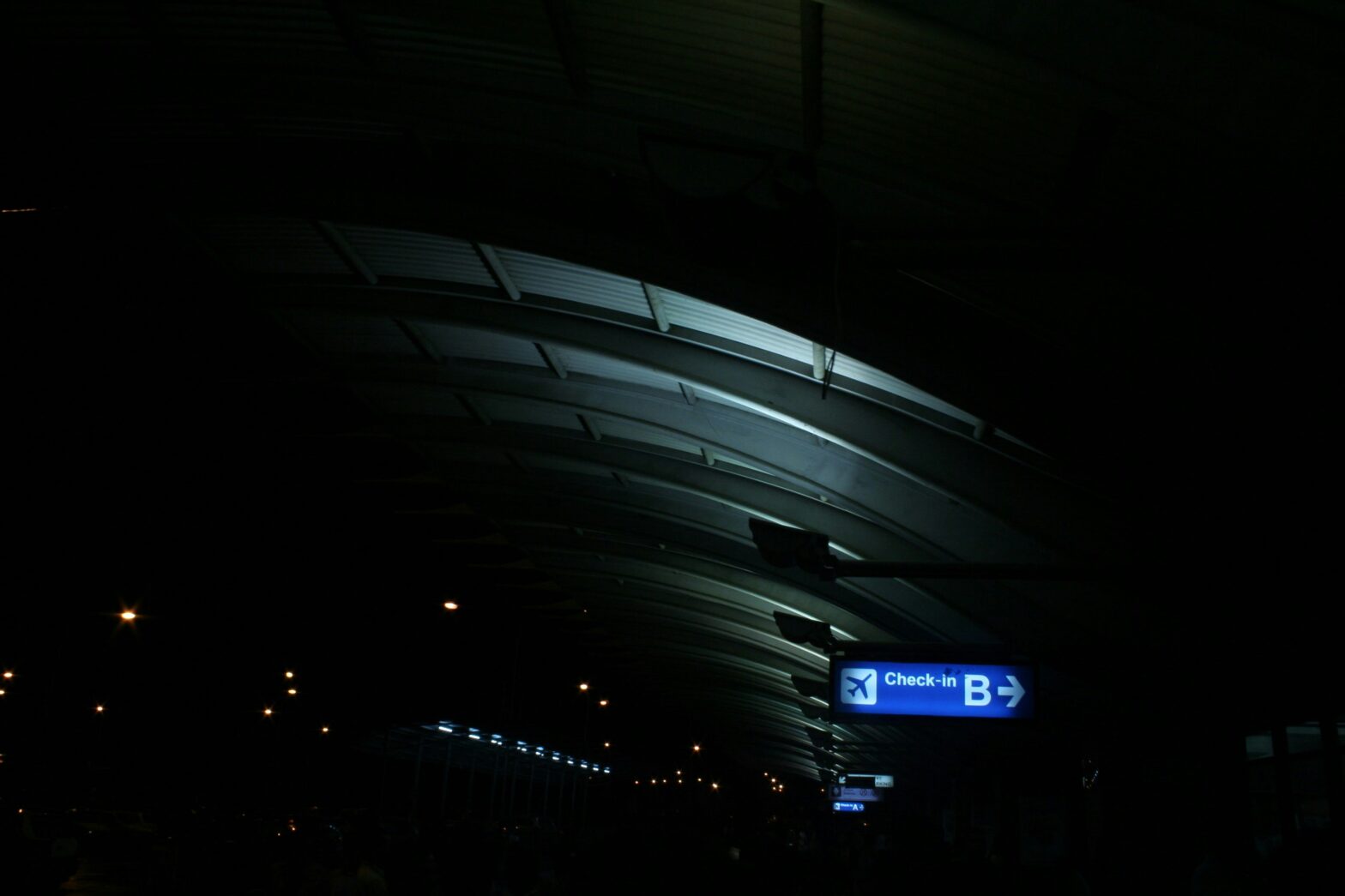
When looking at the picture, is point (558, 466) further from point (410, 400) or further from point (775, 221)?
point (775, 221)

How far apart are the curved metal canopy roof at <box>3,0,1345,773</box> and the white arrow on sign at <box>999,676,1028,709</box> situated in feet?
6.45

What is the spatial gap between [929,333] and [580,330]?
5.54m

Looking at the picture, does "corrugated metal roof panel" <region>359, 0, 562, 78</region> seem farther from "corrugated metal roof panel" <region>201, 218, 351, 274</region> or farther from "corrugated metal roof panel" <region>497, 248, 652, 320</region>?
"corrugated metal roof panel" <region>201, 218, 351, 274</region>

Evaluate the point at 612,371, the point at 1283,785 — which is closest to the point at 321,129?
the point at 612,371

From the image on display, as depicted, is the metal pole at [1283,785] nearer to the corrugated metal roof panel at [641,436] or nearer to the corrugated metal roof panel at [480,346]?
the corrugated metal roof panel at [641,436]

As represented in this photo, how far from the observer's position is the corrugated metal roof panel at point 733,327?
46.6 feet

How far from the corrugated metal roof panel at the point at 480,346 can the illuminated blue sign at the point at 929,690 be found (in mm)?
6720

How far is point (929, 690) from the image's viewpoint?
14.6 metres

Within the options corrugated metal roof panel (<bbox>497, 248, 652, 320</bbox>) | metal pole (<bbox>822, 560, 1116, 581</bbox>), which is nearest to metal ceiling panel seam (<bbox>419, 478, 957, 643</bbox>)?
corrugated metal roof panel (<bbox>497, 248, 652, 320</bbox>)

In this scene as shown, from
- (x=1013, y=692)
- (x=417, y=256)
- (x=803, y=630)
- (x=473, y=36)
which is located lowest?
(x=1013, y=692)

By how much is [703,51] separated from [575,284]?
6.15 metres

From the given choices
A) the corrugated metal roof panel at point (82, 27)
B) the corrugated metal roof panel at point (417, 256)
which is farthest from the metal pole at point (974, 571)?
the corrugated metal roof panel at point (82, 27)

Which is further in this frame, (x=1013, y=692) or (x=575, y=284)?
(x=575, y=284)

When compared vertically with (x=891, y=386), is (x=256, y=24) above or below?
above
